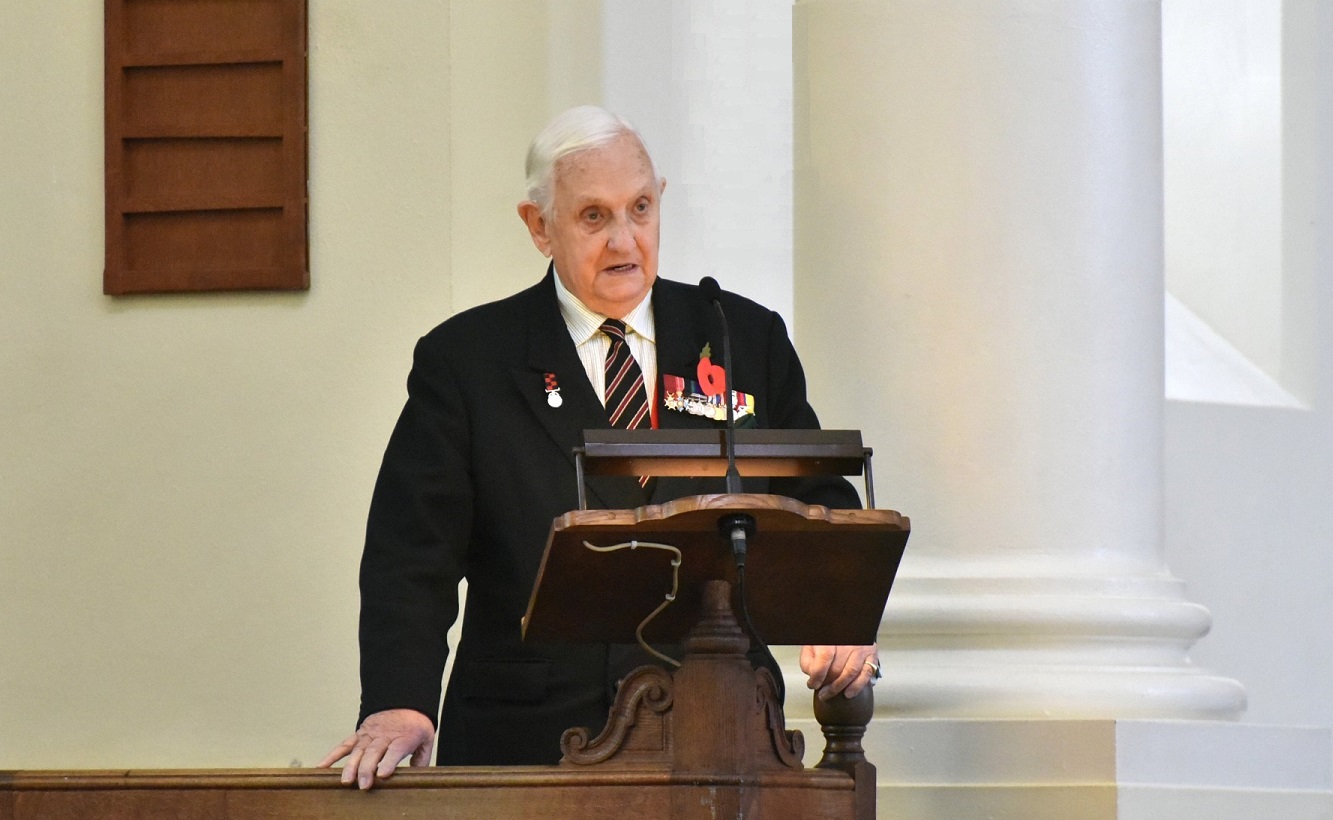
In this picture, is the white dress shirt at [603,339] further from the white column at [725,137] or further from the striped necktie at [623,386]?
the white column at [725,137]

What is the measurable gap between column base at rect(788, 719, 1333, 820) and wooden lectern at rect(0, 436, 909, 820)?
117 cm

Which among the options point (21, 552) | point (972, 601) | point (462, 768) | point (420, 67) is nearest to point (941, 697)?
point (972, 601)

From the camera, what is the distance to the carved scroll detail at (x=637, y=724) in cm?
276

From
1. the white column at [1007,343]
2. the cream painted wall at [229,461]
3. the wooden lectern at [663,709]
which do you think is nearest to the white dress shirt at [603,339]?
the wooden lectern at [663,709]

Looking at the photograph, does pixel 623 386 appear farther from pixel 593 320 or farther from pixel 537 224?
pixel 537 224

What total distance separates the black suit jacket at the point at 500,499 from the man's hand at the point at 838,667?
0.26 meters

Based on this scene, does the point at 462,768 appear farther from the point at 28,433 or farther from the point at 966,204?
the point at 28,433

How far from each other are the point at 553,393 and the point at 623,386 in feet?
0.38

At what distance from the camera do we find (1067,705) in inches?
162

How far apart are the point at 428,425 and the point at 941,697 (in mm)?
1288

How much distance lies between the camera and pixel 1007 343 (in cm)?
429

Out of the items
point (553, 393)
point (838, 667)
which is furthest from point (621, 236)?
point (838, 667)

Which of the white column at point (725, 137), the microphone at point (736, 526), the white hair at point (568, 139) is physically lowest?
the microphone at point (736, 526)

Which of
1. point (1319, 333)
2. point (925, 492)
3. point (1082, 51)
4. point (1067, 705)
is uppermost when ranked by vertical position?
point (1082, 51)
